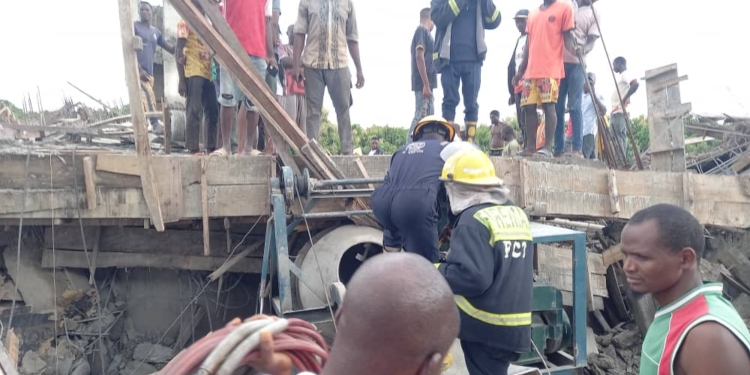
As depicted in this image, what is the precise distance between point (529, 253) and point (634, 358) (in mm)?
4018

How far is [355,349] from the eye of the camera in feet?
3.84

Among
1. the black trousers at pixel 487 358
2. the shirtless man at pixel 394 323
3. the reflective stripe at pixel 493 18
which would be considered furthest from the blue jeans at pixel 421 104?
the shirtless man at pixel 394 323

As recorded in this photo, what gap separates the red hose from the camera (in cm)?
131

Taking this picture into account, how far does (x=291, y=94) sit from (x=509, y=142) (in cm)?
395

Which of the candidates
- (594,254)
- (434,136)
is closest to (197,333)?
(434,136)

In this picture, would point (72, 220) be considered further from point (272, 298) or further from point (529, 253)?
point (529, 253)

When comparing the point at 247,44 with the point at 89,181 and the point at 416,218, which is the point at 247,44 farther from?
the point at 416,218

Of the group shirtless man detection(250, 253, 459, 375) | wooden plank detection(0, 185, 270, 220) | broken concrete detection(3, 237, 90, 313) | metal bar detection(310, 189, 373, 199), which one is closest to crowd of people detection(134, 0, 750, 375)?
shirtless man detection(250, 253, 459, 375)

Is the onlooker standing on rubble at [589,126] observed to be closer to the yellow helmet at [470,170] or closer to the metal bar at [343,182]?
the metal bar at [343,182]

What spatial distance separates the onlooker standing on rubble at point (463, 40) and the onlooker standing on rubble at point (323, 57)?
1078 millimetres

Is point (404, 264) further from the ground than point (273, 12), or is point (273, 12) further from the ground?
point (273, 12)

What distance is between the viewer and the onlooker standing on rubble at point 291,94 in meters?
7.38

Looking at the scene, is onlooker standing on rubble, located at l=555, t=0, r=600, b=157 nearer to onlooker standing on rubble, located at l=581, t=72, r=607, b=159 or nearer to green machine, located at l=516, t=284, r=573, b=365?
onlooker standing on rubble, located at l=581, t=72, r=607, b=159

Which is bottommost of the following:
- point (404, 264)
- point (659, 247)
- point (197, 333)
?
point (197, 333)
